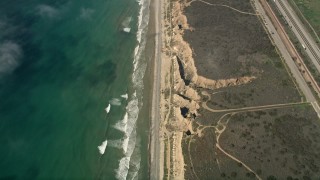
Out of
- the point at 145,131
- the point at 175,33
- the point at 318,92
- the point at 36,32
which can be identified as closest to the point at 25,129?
the point at 145,131

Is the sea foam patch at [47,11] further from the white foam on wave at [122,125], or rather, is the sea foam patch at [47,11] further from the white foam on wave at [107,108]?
the white foam on wave at [122,125]

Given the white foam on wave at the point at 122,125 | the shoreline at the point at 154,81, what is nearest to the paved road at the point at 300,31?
the shoreline at the point at 154,81

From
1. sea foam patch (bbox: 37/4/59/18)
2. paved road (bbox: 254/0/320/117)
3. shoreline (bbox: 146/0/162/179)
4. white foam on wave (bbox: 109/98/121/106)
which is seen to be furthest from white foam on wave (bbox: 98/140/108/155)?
sea foam patch (bbox: 37/4/59/18)

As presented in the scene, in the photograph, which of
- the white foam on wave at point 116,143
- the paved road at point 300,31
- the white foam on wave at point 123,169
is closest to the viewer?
the white foam on wave at point 123,169

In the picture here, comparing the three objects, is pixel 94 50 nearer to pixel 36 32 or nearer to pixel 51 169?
pixel 36 32

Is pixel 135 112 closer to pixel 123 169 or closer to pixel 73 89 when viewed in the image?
pixel 123 169

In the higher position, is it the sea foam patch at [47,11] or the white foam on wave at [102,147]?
the sea foam patch at [47,11]

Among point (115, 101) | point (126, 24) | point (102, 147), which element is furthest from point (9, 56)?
point (102, 147)
